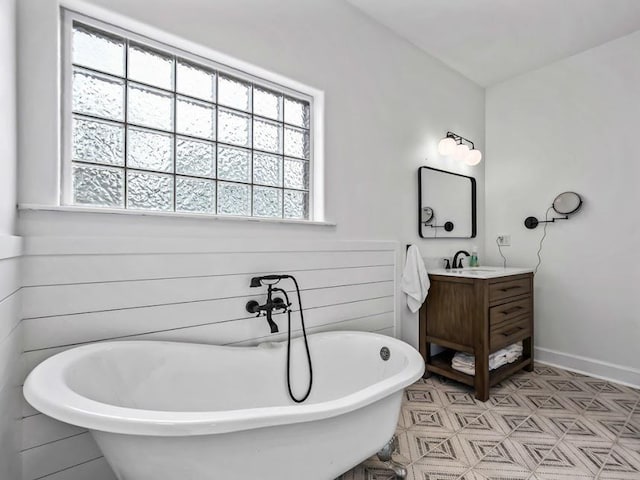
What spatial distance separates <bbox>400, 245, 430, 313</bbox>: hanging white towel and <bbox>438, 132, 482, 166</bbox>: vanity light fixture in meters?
0.95

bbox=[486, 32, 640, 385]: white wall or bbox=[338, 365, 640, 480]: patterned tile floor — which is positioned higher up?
bbox=[486, 32, 640, 385]: white wall

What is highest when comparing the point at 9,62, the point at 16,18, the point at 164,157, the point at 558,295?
the point at 16,18

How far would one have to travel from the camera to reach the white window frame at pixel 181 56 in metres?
1.32

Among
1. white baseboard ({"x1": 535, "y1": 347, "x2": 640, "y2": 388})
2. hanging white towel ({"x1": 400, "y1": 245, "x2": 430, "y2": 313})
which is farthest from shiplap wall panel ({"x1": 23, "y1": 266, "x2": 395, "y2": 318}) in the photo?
white baseboard ({"x1": 535, "y1": 347, "x2": 640, "y2": 388})

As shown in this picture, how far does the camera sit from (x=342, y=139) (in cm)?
208

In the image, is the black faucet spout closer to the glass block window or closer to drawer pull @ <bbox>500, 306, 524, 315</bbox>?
the glass block window

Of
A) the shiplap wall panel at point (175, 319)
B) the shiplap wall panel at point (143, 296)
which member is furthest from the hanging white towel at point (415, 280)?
the shiplap wall panel at point (143, 296)

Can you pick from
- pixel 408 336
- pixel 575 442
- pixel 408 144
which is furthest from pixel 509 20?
pixel 575 442

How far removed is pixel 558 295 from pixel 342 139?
2.25m

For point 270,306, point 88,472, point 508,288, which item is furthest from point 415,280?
point 88,472

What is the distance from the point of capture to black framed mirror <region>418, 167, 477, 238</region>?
8.57 ft

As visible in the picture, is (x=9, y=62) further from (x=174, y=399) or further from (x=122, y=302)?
(x=174, y=399)

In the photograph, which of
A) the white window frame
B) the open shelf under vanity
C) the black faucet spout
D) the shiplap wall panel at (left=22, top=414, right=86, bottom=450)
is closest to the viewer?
the shiplap wall panel at (left=22, top=414, right=86, bottom=450)

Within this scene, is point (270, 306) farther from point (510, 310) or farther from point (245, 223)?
point (510, 310)
